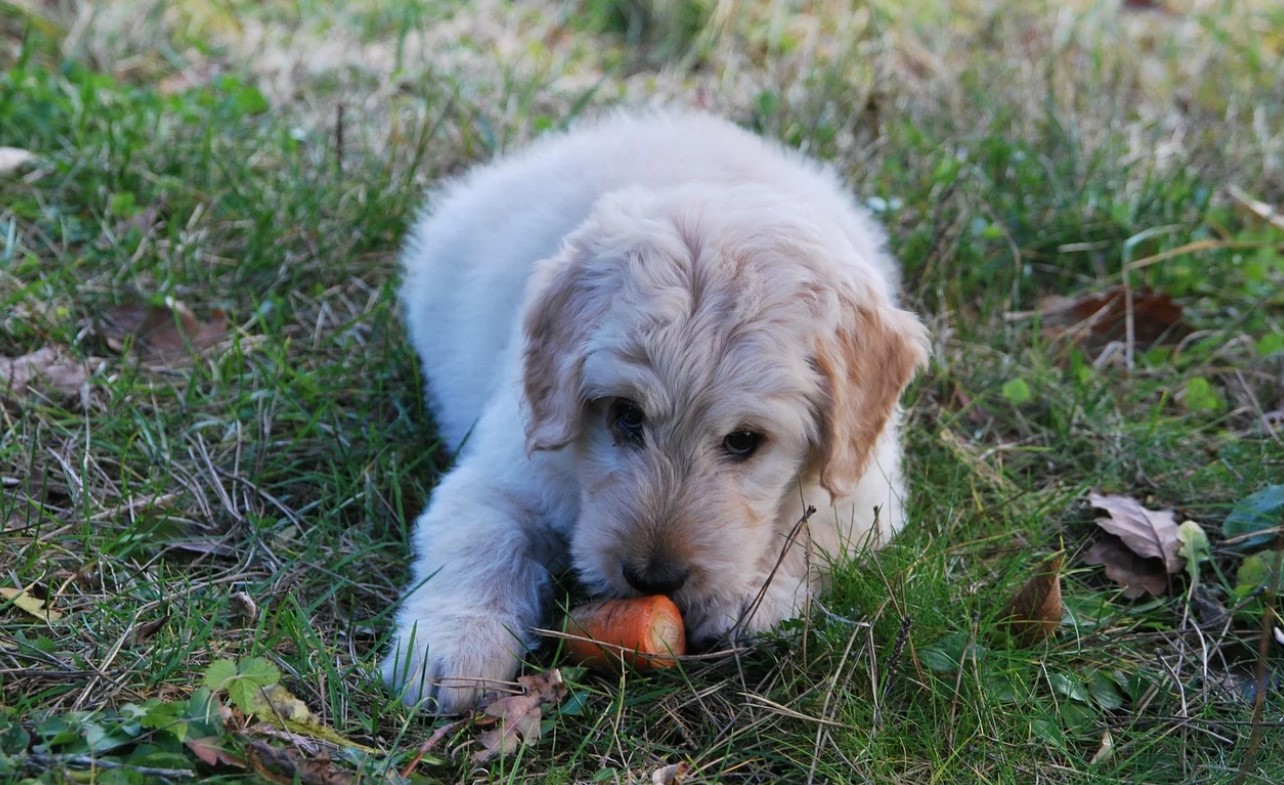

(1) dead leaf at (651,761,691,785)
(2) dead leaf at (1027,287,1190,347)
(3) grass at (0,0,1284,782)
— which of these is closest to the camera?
(1) dead leaf at (651,761,691,785)

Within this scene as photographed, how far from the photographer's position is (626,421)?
8.82ft

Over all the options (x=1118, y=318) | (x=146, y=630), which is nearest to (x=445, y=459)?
(x=146, y=630)

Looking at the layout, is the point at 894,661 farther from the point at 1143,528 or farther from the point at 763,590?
the point at 1143,528

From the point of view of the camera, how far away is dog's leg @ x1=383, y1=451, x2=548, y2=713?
2506mm

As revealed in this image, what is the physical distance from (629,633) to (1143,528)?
1.44 metres

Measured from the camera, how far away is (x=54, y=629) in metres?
2.52

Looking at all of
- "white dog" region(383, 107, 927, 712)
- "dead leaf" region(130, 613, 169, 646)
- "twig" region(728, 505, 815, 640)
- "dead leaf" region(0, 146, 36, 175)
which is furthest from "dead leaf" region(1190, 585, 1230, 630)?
"dead leaf" region(0, 146, 36, 175)

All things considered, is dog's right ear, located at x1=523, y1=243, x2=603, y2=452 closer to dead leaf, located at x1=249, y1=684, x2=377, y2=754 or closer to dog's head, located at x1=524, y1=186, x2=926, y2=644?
dog's head, located at x1=524, y1=186, x2=926, y2=644

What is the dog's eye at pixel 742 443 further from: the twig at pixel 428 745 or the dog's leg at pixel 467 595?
the twig at pixel 428 745

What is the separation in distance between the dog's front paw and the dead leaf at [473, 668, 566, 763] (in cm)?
6

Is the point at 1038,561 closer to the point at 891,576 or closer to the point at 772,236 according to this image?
the point at 891,576

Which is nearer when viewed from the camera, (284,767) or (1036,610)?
(284,767)

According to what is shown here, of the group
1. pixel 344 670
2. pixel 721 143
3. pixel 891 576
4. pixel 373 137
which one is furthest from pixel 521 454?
pixel 373 137

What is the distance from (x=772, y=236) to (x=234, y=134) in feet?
8.95
